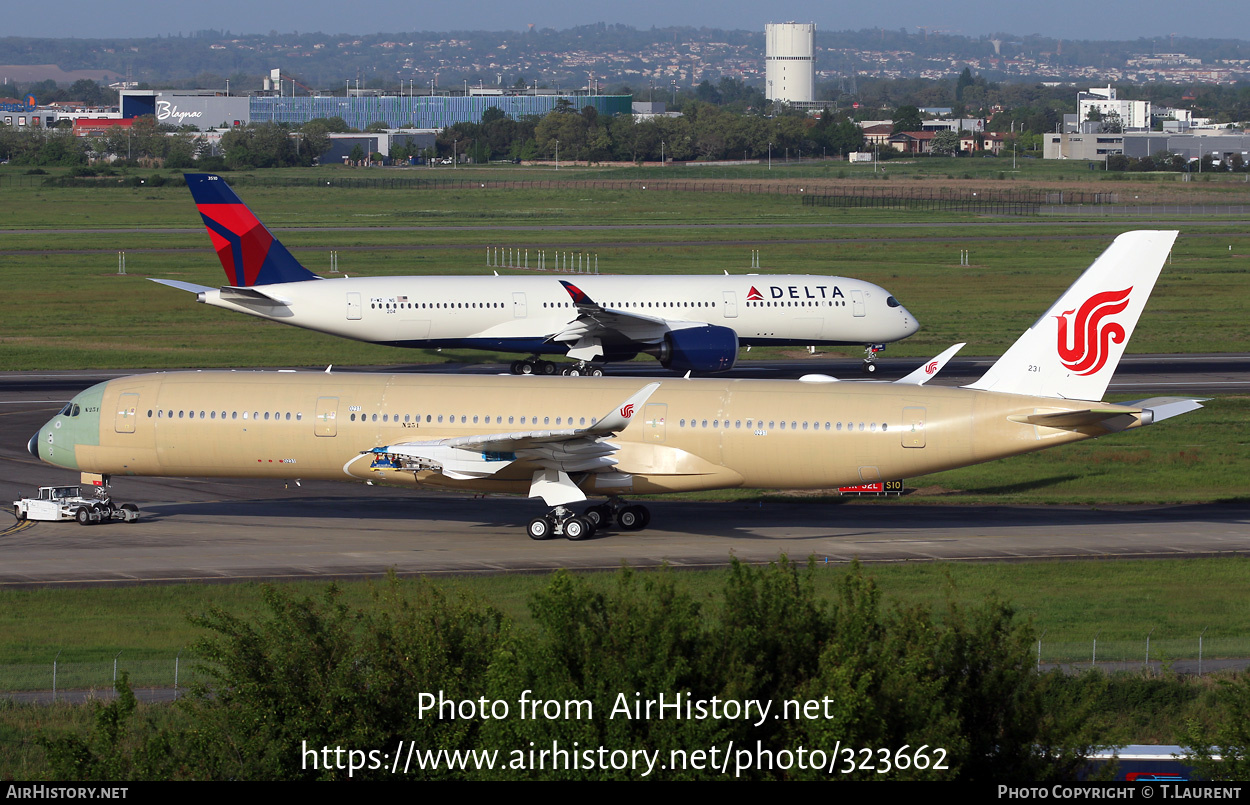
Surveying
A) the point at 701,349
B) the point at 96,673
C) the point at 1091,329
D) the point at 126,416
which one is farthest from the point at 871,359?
the point at 96,673

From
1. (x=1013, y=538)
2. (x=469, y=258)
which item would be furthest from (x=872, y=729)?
(x=469, y=258)

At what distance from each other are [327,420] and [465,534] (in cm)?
493

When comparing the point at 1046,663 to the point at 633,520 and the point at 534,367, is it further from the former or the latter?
the point at 534,367

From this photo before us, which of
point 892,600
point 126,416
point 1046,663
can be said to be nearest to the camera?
point 1046,663

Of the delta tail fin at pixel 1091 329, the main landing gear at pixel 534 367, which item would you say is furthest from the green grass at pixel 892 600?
the main landing gear at pixel 534 367

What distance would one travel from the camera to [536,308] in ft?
200

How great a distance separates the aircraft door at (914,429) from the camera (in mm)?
36000

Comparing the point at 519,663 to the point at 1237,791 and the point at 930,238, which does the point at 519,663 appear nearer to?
the point at 1237,791

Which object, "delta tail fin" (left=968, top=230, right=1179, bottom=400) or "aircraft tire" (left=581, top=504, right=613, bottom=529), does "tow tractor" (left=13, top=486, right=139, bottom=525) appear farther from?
"delta tail fin" (left=968, top=230, right=1179, bottom=400)

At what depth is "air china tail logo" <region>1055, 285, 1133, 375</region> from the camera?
35.8 m

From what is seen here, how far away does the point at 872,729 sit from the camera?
1508 centimetres

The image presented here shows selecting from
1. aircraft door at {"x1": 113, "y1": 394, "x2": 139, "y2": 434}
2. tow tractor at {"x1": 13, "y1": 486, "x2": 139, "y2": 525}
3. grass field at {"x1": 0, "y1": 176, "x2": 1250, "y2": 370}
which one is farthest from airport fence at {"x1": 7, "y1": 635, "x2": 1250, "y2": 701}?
grass field at {"x1": 0, "y1": 176, "x2": 1250, "y2": 370}

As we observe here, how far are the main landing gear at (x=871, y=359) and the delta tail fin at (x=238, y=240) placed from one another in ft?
86.4

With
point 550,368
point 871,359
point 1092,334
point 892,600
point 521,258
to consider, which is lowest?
point 892,600
